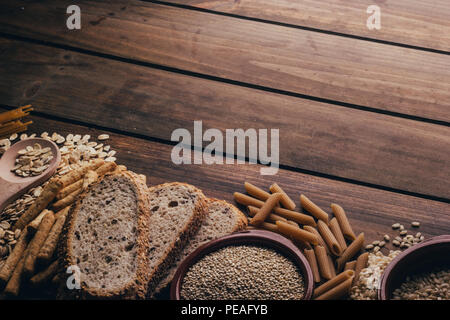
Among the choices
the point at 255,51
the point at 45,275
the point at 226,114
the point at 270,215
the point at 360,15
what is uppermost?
the point at 360,15

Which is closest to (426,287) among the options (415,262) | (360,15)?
(415,262)

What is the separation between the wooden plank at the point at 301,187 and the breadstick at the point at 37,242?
0.31 metres

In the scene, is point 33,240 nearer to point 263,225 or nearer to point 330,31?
point 263,225

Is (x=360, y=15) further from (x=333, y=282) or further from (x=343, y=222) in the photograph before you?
(x=333, y=282)

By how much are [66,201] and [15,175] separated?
8.3 inches

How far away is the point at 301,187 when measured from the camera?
138cm

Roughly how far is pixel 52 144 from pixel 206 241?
57 cm

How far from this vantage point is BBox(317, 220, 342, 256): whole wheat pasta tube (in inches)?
46.4

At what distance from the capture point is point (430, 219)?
1.29 meters

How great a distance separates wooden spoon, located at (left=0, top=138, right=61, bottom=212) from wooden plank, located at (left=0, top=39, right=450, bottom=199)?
0.21 meters

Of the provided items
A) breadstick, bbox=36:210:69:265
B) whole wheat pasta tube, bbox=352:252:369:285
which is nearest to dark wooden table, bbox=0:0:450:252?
whole wheat pasta tube, bbox=352:252:369:285

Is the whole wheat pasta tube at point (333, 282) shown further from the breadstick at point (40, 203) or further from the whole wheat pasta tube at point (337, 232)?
the breadstick at point (40, 203)

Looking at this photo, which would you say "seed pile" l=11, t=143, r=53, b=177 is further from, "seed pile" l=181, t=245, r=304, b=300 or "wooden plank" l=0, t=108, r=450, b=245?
"seed pile" l=181, t=245, r=304, b=300

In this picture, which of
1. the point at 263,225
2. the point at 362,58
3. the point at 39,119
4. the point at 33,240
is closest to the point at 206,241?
the point at 263,225
